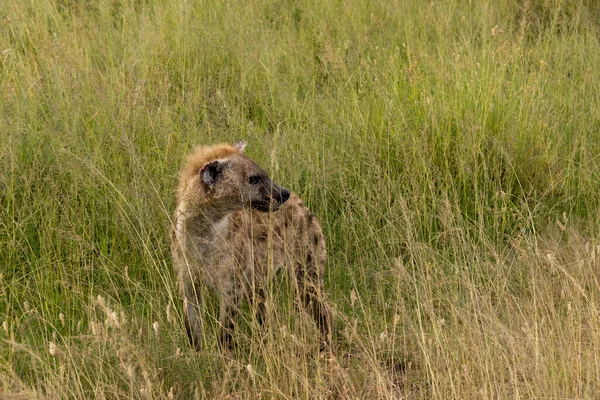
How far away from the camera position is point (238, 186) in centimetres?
423

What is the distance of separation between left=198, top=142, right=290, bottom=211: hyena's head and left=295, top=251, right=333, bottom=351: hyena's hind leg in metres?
0.38

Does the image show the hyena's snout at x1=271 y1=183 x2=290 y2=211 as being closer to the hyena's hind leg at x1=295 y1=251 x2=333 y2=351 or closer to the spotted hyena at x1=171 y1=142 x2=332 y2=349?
the spotted hyena at x1=171 y1=142 x2=332 y2=349

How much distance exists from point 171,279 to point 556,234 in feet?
7.59

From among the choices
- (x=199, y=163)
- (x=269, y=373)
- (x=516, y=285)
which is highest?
(x=199, y=163)

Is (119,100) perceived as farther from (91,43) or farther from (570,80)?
(570,80)

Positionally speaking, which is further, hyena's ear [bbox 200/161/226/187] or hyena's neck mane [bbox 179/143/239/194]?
hyena's neck mane [bbox 179/143/239/194]

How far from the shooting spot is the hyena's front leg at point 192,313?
4004mm

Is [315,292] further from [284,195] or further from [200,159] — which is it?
[200,159]

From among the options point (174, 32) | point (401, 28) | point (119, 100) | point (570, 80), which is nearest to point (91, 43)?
point (174, 32)

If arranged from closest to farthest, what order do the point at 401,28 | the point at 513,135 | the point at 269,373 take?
the point at 269,373
the point at 513,135
the point at 401,28

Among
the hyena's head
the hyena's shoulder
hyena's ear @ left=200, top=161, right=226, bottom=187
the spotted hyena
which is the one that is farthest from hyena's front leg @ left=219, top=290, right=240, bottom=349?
hyena's ear @ left=200, top=161, right=226, bottom=187

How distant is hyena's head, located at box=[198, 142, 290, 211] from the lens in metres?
4.17

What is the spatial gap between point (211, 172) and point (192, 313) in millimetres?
717

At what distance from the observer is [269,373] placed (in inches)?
128
